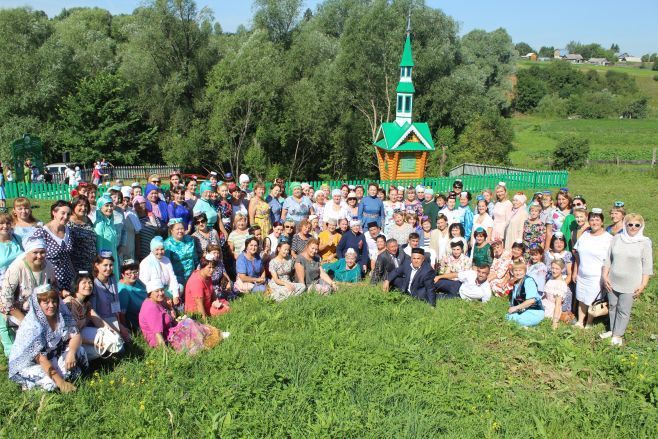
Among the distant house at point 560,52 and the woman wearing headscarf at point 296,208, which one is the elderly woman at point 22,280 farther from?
the distant house at point 560,52

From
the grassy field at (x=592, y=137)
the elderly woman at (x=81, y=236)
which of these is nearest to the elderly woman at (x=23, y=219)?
the elderly woman at (x=81, y=236)

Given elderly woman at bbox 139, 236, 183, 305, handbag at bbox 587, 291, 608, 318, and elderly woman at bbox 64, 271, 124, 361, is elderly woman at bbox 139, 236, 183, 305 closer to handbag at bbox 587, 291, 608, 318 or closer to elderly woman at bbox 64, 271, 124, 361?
elderly woman at bbox 64, 271, 124, 361

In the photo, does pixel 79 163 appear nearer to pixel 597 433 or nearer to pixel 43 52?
pixel 43 52

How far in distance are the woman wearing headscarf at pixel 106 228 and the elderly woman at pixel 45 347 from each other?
5.13 ft

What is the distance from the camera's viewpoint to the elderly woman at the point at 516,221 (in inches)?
346

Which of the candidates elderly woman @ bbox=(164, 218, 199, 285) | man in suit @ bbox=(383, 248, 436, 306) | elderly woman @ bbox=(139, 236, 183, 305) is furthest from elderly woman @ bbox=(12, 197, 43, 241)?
man in suit @ bbox=(383, 248, 436, 306)

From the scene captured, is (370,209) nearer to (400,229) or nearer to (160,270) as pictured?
(400,229)

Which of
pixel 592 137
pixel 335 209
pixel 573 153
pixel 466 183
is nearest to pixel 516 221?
pixel 335 209

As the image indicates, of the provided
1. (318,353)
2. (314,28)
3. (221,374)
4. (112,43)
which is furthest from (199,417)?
(314,28)

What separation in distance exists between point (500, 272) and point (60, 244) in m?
6.29

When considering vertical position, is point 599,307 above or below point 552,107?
below

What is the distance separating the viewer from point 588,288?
23.0 feet

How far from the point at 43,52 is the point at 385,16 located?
20.2 metres

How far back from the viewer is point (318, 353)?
5.89 m
